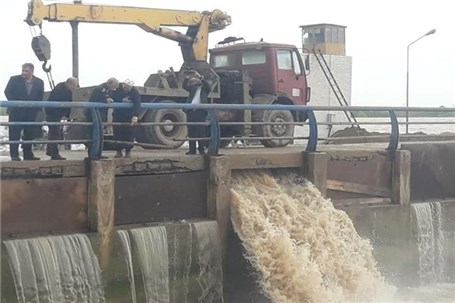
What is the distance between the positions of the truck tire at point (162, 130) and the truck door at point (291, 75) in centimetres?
340

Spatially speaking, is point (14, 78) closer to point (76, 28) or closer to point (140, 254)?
point (140, 254)

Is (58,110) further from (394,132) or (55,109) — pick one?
(394,132)

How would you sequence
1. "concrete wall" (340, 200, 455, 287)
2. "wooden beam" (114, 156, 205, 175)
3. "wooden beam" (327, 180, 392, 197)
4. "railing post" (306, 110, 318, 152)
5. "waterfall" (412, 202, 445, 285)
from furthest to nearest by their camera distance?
"waterfall" (412, 202, 445, 285), "concrete wall" (340, 200, 455, 287), "wooden beam" (327, 180, 392, 197), "railing post" (306, 110, 318, 152), "wooden beam" (114, 156, 205, 175)

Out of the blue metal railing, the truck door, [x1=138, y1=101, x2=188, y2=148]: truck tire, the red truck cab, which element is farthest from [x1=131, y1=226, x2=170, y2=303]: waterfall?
the truck door

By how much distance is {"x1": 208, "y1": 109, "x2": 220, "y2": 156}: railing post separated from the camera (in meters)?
10.5

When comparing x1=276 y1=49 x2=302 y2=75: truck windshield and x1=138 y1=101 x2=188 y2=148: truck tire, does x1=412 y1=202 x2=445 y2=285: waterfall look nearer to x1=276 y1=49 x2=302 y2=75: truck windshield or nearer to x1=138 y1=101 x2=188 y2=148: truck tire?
x1=138 y1=101 x2=188 y2=148: truck tire

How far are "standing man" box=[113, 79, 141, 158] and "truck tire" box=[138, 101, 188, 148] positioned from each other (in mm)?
2936

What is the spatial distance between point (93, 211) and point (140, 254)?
0.83 metres

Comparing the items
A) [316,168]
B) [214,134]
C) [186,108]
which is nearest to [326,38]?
[316,168]

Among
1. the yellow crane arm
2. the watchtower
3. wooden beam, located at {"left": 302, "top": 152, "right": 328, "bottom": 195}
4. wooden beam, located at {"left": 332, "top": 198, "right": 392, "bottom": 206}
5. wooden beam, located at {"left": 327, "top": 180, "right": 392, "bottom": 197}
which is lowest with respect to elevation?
wooden beam, located at {"left": 332, "top": 198, "right": 392, "bottom": 206}

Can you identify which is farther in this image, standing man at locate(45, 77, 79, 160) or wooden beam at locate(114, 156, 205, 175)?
standing man at locate(45, 77, 79, 160)

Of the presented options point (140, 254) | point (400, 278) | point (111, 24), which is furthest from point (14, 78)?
point (400, 278)

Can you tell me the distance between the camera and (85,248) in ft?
28.8

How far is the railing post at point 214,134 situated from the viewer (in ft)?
34.5
